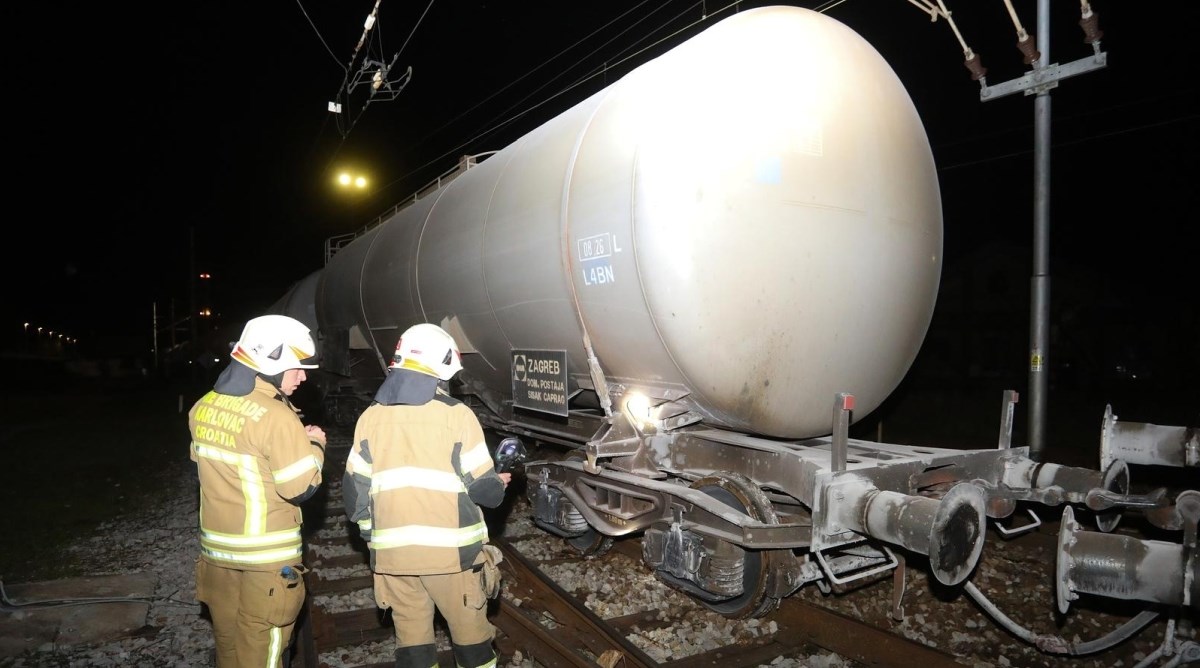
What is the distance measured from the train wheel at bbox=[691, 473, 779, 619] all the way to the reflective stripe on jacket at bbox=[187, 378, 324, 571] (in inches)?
95.7

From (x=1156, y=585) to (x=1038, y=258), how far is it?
231 inches

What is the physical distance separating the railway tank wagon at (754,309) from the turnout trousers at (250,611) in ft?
7.12

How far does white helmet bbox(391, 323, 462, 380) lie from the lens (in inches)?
132

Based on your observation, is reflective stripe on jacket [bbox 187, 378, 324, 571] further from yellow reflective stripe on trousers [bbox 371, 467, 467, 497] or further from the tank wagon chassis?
the tank wagon chassis

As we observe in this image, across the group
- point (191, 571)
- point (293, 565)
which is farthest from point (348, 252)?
point (293, 565)

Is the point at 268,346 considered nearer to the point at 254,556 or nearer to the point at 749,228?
the point at 254,556

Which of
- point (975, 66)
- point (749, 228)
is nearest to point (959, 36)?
point (975, 66)

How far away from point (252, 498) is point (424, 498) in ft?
2.65

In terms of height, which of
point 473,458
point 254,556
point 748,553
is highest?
point 473,458

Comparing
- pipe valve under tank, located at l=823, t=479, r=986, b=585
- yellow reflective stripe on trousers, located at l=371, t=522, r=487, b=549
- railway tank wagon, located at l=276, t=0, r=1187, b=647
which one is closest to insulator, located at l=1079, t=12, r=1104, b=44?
railway tank wagon, located at l=276, t=0, r=1187, b=647

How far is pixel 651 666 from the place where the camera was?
4.07 metres

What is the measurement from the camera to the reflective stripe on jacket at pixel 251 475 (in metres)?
3.30

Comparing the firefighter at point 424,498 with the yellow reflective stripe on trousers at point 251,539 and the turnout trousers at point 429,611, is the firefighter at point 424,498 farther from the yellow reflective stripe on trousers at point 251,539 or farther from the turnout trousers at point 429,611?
the yellow reflective stripe on trousers at point 251,539

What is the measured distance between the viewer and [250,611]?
3.33 metres
